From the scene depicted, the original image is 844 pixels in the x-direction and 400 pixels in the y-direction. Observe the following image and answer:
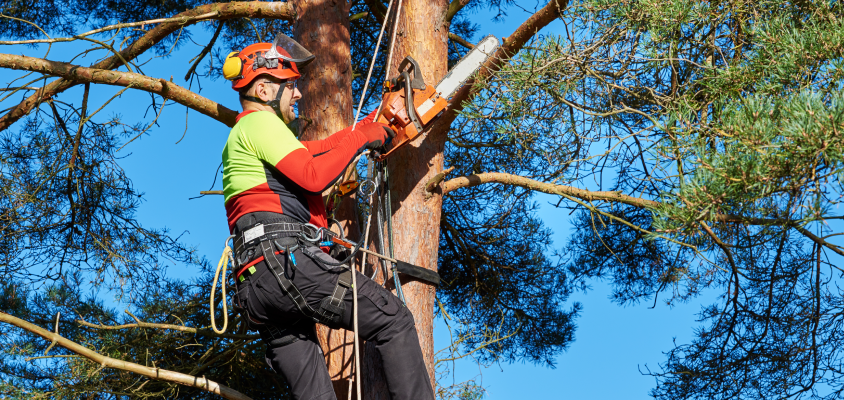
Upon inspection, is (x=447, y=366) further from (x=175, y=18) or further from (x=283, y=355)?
(x=175, y=18)

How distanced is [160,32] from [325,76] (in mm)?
1366

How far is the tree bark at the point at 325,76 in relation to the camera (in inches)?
149

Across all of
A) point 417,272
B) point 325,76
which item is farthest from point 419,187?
point 325,76

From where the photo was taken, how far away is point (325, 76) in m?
3.85

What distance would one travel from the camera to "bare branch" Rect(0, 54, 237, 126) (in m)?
3.82

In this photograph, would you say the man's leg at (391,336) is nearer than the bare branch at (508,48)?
Yes

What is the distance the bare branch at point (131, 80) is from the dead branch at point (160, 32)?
0.29 metres

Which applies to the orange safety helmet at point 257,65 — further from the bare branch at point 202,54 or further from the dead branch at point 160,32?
the bare branch at point 202,54

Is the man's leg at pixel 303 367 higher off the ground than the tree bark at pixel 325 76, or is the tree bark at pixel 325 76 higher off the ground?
the tree bark at pixel 325 76

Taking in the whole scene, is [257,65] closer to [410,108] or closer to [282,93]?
[282,93]

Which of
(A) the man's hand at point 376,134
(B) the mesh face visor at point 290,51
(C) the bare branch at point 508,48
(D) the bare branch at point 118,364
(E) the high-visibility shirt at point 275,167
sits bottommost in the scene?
(D) the bare branch at point 118,364

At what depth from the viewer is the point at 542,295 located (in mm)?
6250

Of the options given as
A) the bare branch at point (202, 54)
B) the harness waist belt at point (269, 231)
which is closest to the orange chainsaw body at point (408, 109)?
the harness waist belt at point (269, 231)

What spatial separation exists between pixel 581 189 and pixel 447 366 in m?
1.42
